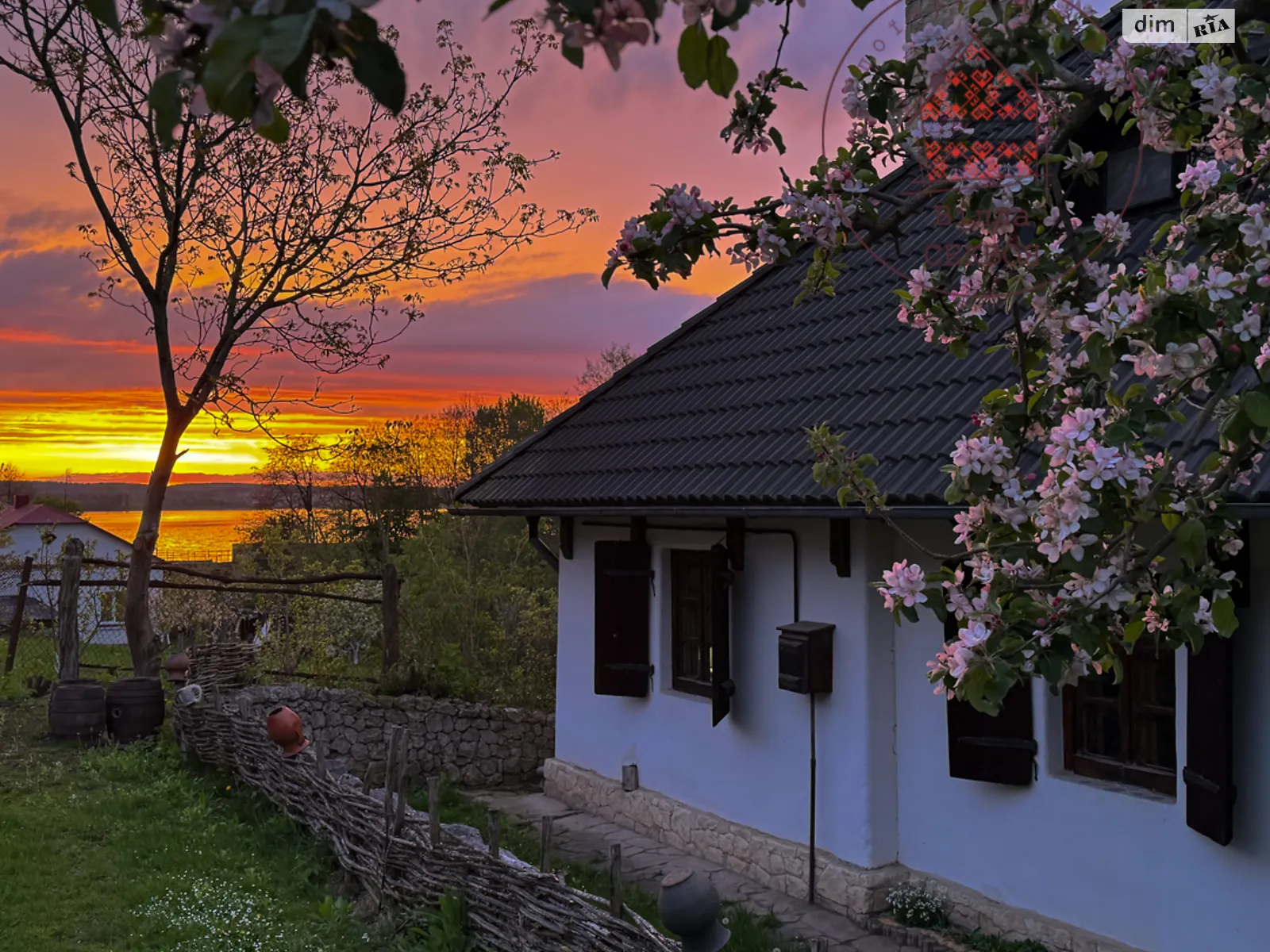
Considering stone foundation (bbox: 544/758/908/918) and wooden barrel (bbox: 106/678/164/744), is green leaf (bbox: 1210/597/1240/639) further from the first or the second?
wooden barrel (bbox: 106/678/164/744)

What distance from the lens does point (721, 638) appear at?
7477 mm

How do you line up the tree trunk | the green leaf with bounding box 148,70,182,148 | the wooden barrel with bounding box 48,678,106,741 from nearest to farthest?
1. the green leaf with bounding box 148,70,182,148
2. the wooden barrel with bounding box 48,678,106,741
3. the tree trunk

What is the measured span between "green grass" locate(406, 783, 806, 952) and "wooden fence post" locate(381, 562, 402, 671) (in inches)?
72.7

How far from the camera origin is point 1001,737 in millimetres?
5844

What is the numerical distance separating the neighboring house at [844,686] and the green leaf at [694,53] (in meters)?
3.84

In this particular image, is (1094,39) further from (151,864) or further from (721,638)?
(151,864)

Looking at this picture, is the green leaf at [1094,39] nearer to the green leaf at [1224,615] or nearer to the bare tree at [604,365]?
the green leaf at [1224,615]

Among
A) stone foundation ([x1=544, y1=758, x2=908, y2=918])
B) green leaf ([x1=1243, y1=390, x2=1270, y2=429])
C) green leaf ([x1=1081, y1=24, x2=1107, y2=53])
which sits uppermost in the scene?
green leaf ([x1=1081, y1=24, x2=1107, y2=53])

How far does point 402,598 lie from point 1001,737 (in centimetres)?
892

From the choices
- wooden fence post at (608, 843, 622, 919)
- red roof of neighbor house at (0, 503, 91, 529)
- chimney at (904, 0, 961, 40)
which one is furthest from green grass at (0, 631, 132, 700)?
red roof of neighbor house at (0, 503, 91, 529)

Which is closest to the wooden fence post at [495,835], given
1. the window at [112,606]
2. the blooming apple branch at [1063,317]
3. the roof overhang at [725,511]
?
the roof overhang at [725,511]

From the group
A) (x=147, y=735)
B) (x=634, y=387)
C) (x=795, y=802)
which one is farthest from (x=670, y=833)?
(x=147, y=735)

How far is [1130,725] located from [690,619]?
3.59m

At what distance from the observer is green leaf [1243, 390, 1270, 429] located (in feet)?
7.07
